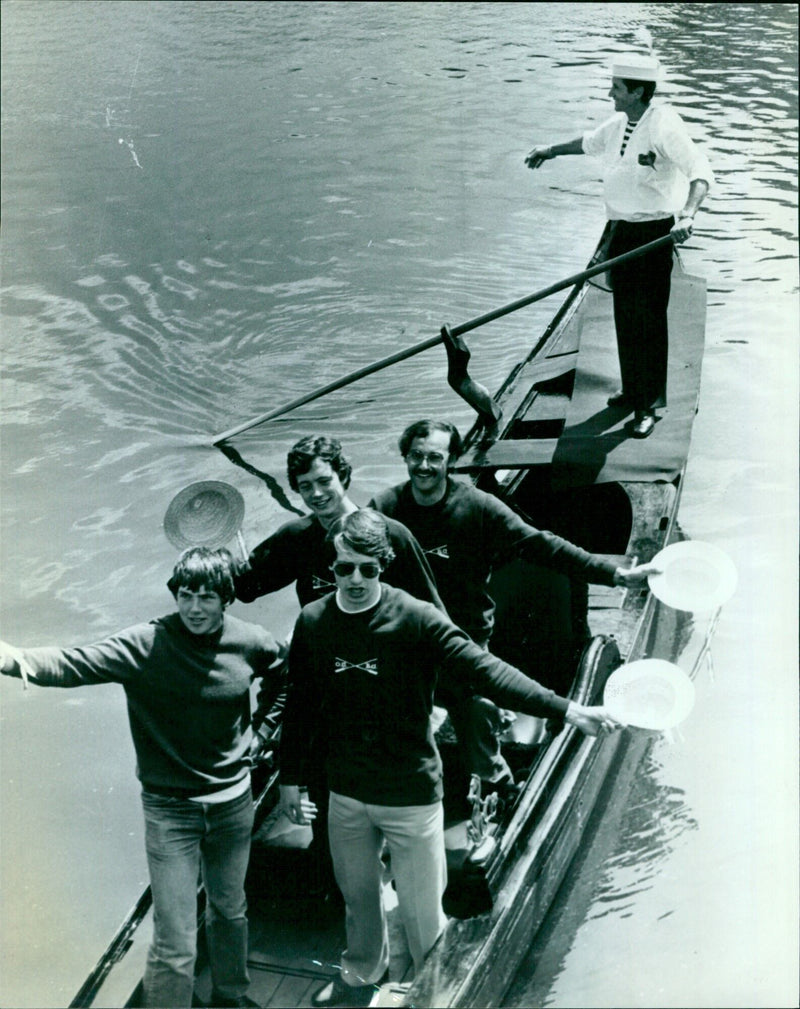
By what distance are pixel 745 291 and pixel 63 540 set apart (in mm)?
6142

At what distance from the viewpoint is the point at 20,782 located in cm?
547

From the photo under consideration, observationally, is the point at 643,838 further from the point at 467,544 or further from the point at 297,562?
the point at 297,562

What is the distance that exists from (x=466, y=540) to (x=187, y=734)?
1.06m

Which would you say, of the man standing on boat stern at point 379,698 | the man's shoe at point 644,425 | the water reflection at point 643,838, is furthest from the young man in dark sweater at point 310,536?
the man's shoe at point 644,425

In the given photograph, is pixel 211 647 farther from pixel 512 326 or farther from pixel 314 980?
pixel 512 326

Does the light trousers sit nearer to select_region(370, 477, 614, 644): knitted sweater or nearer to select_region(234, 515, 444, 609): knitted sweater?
select_region(234, 515, 444, 609): knitted sweater

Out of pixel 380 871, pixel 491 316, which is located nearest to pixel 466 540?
pixel 380 871

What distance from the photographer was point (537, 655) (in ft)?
14.9

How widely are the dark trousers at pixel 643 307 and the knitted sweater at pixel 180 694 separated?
2.92m

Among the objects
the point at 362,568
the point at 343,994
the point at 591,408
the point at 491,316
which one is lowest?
the point at 343,994

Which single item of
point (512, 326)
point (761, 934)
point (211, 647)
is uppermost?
point (211, 647)

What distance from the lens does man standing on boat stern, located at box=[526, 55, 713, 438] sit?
15.8ft

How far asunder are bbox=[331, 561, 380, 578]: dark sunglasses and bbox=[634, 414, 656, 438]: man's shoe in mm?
2726

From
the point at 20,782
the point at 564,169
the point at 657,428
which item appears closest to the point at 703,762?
the point at 657,428
